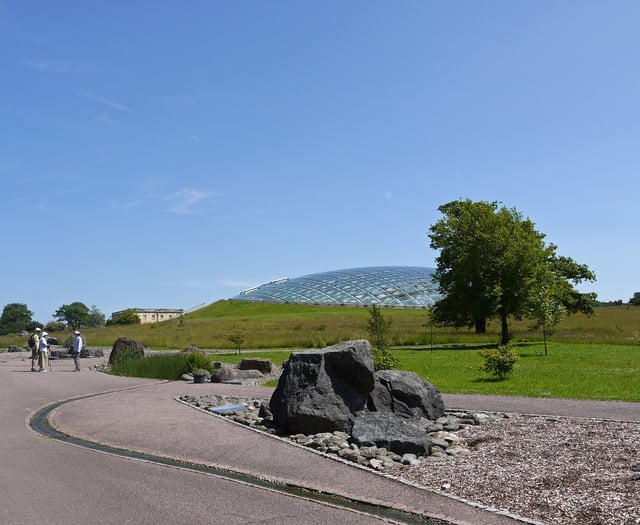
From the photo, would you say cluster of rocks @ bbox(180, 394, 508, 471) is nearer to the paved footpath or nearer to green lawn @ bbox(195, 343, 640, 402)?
the paved footpath

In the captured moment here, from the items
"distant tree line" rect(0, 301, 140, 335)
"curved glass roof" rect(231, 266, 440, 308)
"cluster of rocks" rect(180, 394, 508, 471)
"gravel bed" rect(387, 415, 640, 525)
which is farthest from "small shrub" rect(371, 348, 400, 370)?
"distant tree line" rect(0, 301, 140, 335)

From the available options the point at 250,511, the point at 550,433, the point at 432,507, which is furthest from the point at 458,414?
the point at 250,511

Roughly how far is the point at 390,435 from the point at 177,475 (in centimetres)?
332

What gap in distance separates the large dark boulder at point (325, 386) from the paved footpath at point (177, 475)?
2.48ft

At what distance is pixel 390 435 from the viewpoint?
33.2 ft

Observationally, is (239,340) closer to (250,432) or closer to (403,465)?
(250,432)

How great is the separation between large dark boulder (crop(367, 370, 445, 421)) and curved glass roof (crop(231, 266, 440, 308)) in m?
86.7

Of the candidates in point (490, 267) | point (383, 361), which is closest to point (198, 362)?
point (383, 361)

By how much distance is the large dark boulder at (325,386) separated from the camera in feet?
38.7

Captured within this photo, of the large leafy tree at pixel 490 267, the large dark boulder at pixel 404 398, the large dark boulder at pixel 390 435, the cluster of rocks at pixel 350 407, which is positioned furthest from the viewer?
the large leafy tree at pixel 490 267

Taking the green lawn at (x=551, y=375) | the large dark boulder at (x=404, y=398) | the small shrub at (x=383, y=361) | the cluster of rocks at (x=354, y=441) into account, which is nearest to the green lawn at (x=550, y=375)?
the green lawn at (x=551, y=375)

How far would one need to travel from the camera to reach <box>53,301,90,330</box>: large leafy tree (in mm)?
165750

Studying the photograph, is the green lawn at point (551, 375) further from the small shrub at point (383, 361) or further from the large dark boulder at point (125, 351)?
the large dark boulder at point (125, 351)

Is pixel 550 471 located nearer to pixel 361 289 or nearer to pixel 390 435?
pixel 390 435
